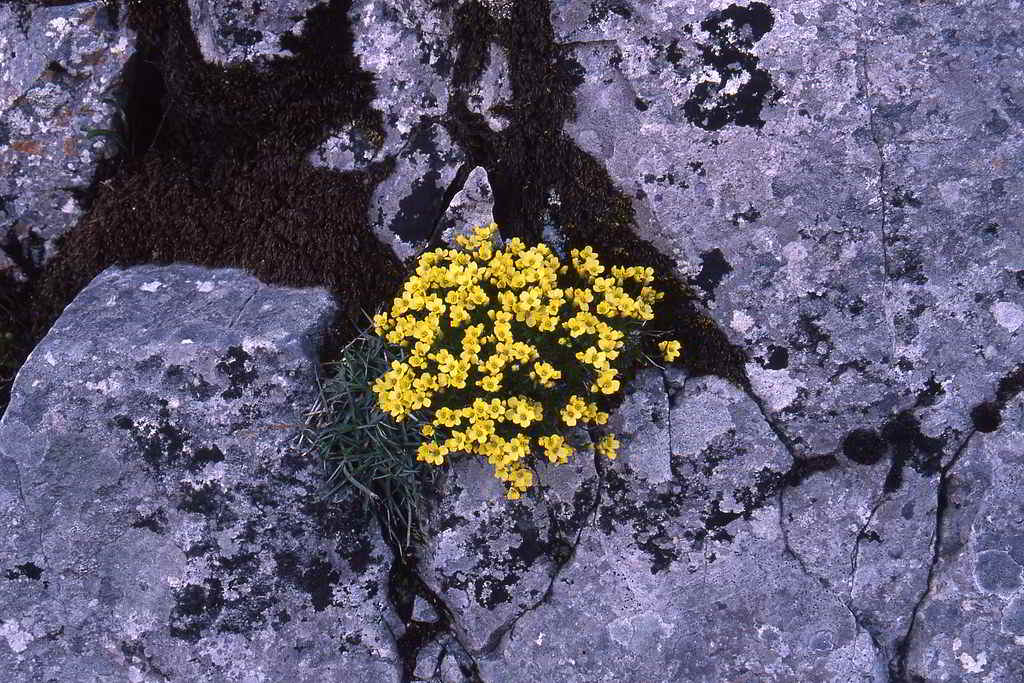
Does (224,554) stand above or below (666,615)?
below

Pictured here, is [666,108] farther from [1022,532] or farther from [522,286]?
[1022,532]

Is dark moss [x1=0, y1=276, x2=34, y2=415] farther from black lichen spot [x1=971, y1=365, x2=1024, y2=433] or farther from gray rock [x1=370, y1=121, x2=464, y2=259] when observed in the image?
black lichen spot [x1=971, y1=365, x2=1024, y2=433]

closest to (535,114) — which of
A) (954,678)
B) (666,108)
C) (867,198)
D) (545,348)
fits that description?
(666,108)

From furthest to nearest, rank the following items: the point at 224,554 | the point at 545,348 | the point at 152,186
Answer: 1. the point at 152,186
2. the point at 224,554
3. the point at 545,348

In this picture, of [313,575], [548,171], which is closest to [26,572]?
[313,575]

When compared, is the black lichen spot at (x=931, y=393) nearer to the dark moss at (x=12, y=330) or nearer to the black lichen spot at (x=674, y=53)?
the black lichen spot at (x=674, y=53)

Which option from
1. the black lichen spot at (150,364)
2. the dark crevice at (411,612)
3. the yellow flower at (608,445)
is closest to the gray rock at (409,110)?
the black lichen spot at (150,364)

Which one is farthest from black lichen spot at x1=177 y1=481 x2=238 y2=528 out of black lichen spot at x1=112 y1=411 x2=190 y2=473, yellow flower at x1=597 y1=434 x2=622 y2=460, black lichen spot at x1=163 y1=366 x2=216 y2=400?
yellow flower at x1=597 y1=434 x2=622 y2=460
